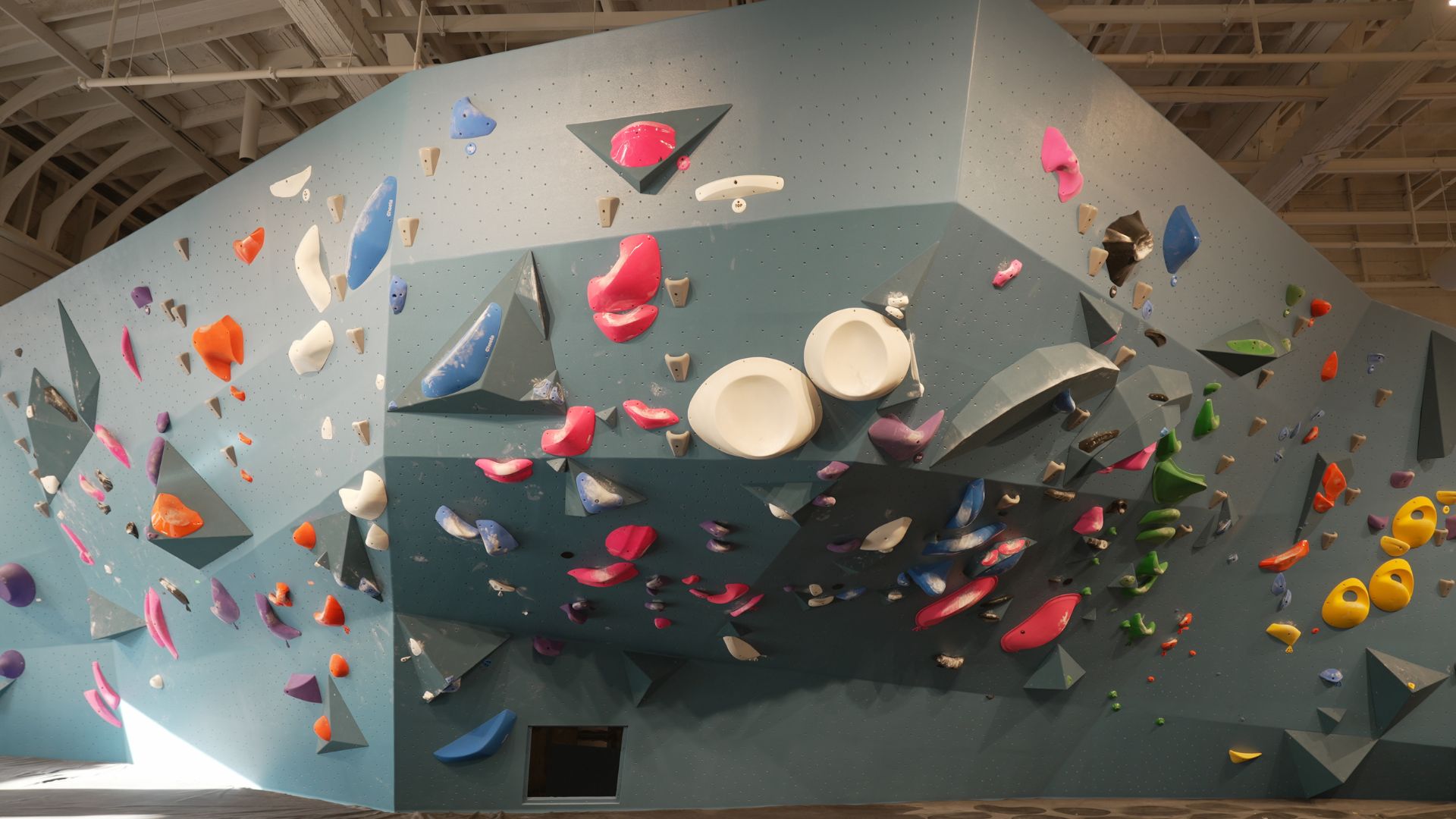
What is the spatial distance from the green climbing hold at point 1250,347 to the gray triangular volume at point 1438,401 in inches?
68.2

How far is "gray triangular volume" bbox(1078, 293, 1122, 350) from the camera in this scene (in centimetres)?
349

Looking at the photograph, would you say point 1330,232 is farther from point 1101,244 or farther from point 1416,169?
point 1101,244

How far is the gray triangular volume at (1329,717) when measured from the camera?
518 centimetres

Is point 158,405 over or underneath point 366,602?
over

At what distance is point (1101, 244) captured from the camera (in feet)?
11.6

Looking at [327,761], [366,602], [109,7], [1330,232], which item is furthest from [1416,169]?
[109,7]

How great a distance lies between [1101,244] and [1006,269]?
0.53 meters

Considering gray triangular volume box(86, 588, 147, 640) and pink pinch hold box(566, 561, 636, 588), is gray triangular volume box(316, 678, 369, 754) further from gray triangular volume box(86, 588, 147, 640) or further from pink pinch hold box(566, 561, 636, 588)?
gray triangular volume box(86, 588, 147, 640)

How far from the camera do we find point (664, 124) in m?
3.29

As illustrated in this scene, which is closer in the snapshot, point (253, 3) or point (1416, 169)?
point (253, 3)

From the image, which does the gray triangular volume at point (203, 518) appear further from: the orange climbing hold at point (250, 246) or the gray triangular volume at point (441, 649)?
the orange climbing hold at point (250, 246)

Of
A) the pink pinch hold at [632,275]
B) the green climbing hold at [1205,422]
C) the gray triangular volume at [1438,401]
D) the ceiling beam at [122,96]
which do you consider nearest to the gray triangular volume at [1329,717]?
the gray triangular volume at [1438,401]

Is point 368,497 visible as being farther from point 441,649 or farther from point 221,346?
point 221,346

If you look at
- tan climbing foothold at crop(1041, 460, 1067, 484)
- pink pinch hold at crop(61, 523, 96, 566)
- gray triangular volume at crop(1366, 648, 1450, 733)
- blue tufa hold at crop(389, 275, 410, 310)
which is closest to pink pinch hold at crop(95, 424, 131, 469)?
pink pinch hold at crop(61, 523, 96, 566)
